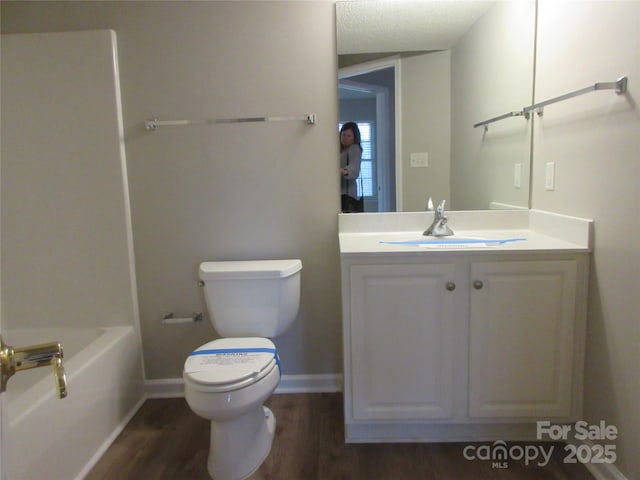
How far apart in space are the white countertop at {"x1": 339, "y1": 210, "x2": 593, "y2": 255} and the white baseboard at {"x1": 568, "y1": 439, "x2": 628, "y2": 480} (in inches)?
30.1

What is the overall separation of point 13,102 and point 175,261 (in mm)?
1059

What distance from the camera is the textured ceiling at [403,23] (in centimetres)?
205

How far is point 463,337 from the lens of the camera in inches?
66.9

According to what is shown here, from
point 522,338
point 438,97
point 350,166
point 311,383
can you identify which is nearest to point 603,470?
point 522,338

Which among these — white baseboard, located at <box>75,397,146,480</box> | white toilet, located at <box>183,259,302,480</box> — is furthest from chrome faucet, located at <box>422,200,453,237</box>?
white baseboard, located at <box>75,397,146,480</box>

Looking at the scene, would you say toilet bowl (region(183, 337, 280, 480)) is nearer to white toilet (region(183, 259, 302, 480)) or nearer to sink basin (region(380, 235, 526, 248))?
white toilet (region(183, 259, 302, 480))

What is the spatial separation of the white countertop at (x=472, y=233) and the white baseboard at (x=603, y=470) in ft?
2.51

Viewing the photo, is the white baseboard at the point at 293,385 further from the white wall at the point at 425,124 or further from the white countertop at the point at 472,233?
the white wall at the point at 425,124

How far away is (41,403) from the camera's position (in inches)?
58.2

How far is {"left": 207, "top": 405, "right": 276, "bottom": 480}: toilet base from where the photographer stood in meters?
1.66

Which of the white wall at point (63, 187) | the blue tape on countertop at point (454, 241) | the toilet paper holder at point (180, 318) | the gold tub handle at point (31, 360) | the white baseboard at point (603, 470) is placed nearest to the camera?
the gold tub handle at point (31, 360)

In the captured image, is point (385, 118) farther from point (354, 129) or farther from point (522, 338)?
point (522, 338)

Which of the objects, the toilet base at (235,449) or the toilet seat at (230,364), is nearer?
the toilet seat at (230,364)

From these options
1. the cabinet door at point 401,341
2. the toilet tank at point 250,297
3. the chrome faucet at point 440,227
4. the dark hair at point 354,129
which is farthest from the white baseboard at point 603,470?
the dark hair at point 354,129
